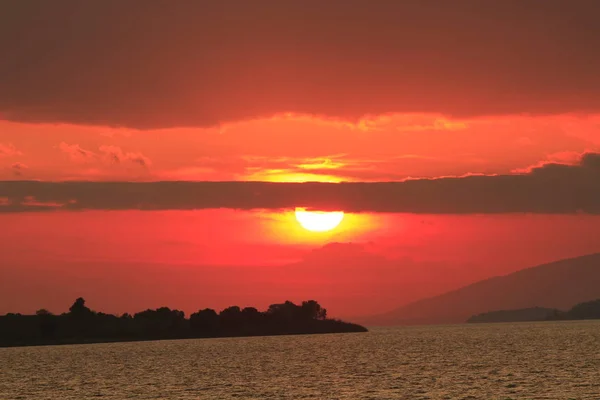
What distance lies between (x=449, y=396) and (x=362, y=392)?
13.9 m

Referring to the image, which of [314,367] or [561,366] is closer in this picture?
[561,366]

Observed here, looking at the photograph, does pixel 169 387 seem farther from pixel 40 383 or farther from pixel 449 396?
pixel 449 396

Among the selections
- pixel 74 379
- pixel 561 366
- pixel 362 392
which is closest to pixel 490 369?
pixel 561 366

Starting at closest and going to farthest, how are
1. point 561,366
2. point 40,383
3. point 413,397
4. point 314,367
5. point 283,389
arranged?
point 413,397, point 283,389, point 40,383, point 561,366, point 314,367

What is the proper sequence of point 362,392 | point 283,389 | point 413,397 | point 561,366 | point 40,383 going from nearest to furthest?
1. point 413,397
2. point 362,392
3. point 283,389
4. point 40,383
5. point 561,366

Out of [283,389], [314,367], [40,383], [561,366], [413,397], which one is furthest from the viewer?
[314,367]

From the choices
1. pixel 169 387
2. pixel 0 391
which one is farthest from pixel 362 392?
pixel 0 391

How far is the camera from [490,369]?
6786 inches

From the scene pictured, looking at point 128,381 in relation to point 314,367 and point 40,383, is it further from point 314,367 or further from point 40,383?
point 314,367

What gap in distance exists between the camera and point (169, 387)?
484 feet

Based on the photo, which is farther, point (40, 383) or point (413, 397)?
point (40, 383)

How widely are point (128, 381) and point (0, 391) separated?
959 inches

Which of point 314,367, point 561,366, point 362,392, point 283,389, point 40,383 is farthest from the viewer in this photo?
point 314,367

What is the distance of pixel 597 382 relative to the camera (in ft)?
453
